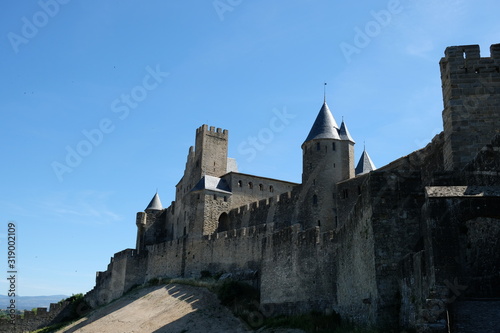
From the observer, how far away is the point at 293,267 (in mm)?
26719

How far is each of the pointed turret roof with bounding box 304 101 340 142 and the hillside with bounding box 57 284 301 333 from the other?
1358 cm

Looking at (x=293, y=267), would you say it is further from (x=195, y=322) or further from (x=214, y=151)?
(x=214, y=151)

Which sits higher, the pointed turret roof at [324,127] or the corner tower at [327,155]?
the pointed turret roof at [324,127]

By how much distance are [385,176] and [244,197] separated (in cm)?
3455

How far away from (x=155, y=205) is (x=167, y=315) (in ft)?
105

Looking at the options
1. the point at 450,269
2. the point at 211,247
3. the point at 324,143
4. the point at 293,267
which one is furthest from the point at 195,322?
the point at 450,269

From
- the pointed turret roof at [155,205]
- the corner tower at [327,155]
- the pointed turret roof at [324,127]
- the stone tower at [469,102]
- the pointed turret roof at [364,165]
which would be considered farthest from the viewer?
the pointed turret roof at [155,205]

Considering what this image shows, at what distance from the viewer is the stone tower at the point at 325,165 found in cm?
3803

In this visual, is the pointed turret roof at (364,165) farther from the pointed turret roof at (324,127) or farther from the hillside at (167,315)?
the hillside at (167,315)

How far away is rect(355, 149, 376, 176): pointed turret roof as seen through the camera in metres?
45.5

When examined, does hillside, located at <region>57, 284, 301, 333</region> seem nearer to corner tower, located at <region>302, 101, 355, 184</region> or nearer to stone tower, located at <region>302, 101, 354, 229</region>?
stone tower, located at <region>302, 101, 354, 229</region>

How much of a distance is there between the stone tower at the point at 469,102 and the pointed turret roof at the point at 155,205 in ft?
158

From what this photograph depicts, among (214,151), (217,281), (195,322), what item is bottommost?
(195,322)

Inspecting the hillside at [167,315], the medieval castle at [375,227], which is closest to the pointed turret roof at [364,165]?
the medieval castle at [375,227]
